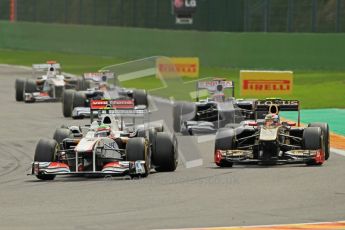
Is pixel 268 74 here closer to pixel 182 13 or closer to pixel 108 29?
pixel 182 13

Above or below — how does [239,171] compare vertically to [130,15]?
below

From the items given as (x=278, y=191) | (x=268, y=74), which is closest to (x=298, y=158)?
(x=278, y=191)

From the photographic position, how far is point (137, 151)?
19.6 meters

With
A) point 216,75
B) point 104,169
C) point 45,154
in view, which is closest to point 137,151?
point 104,169

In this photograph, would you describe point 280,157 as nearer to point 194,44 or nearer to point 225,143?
point 225,143

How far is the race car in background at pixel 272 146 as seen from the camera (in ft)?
69.3

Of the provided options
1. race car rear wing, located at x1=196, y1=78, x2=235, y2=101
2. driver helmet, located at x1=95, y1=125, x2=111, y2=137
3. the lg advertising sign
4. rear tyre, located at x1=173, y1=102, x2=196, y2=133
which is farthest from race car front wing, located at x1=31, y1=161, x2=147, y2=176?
the lg advertising sign

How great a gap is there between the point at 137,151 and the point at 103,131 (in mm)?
1274

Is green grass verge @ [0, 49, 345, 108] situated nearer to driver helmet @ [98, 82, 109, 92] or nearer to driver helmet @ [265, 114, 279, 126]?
driver helmet @ [98, 82, 109, 92]

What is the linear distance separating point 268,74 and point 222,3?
26.8 meters

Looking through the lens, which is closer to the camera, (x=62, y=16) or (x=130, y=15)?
(x=130, y=15)

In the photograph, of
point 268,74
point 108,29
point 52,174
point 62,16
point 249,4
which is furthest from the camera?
point 62,16

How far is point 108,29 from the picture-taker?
67250 mm

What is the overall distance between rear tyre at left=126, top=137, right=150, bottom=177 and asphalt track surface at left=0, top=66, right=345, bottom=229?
0.36m
